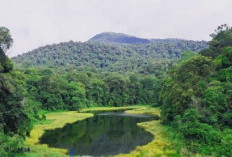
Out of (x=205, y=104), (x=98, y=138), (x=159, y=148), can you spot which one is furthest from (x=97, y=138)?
(x=205, y=104)

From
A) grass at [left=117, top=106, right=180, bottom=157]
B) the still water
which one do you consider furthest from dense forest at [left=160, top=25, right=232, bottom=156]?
the still water

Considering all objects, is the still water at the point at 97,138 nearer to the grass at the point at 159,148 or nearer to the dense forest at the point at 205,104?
the grass at the point at 159,148

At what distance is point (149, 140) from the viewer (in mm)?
43062

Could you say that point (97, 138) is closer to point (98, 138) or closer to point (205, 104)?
point (98, 138)

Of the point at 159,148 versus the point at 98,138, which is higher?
the point at 159,148

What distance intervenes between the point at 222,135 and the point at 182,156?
6838 millimetres

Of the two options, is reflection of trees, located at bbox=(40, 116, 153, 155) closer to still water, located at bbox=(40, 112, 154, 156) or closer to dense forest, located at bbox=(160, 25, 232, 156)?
still water, located at bbox=(40, 112, 154, 156)

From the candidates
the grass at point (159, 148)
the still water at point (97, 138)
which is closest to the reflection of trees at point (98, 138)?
the still water at point (97, 138)

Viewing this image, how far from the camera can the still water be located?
126 feet

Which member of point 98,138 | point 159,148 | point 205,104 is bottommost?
point 98,138

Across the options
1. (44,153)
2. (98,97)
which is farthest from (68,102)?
(44,153)

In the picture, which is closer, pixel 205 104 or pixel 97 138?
pixel 205 104

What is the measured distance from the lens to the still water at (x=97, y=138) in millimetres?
38469

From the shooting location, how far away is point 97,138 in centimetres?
4628
